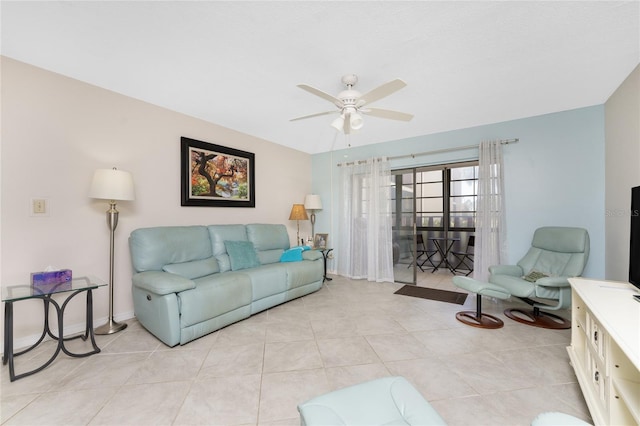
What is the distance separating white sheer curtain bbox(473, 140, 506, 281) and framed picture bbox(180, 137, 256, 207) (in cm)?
337

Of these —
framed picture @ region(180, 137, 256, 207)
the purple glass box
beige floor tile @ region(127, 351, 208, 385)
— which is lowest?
beige floor tile @ region(127, 351, 208, 385)

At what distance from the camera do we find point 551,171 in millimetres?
3256

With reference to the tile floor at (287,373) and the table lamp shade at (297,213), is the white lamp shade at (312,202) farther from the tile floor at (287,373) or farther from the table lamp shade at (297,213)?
the tile floor at (287,373)

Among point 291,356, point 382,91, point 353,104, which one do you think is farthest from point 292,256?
point 382,91

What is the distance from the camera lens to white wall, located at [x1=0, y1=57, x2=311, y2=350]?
85.0 inches

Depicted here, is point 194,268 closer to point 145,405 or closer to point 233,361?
point 233,361

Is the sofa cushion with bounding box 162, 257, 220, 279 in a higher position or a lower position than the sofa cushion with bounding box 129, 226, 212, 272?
lower

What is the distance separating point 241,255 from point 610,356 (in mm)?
3169

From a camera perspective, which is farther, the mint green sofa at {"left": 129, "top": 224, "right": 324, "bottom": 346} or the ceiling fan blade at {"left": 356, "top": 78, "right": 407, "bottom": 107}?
the mint green sofa at {"left": 129, "top": 224, "right": 324, "bottom": 346}

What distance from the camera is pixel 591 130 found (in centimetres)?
302

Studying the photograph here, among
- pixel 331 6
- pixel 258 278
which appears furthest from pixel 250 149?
pixel 331 6

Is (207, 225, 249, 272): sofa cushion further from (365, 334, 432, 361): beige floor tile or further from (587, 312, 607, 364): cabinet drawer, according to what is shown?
(587, 312, 607, 364): cabinet drawer

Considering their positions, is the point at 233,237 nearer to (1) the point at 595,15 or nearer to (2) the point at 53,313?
(2) the point at 53,313

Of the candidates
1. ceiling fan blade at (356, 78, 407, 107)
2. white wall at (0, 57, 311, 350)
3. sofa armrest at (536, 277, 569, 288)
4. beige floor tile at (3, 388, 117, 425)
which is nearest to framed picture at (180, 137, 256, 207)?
white wall at (0, 57, 311, 350)
